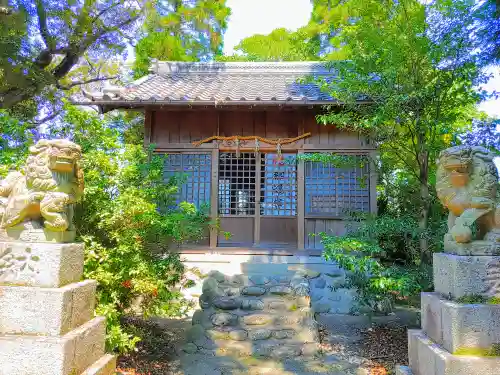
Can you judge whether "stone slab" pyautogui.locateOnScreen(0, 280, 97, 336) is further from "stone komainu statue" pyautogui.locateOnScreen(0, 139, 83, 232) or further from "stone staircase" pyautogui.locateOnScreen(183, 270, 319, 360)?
"stone staircase" pyautogui.locateOnScreen(183, 270, 319, 360)

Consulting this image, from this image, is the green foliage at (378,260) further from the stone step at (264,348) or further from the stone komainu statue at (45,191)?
the stone komainu statue at (45,191)

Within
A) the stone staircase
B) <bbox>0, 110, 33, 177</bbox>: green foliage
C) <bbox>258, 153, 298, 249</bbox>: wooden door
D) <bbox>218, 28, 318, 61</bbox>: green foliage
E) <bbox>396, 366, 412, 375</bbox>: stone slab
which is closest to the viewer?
<bbox>396, 366, 412, 375</bbox>: stone slab

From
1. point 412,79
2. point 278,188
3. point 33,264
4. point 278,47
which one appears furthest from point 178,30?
point 33,264

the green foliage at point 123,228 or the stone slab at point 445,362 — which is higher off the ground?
the green foliage at point 123,228

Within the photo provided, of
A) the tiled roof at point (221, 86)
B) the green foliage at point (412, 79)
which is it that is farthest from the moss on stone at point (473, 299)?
the tiled roof at point (221, 86)

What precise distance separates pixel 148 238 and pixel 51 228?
165cm

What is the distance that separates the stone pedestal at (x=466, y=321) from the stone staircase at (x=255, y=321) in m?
2.24

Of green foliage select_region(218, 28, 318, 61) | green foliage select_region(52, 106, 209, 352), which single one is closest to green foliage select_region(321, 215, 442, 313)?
green foliage select_region(52, 106, 209, 352)

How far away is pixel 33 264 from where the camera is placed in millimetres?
2936

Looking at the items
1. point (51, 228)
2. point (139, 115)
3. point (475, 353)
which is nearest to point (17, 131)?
point (51, 228)

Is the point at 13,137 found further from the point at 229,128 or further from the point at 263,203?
Result: the point at 263,203

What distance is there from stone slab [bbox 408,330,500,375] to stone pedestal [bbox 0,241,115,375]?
3.00 metres

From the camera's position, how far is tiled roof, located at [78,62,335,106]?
25.8ft

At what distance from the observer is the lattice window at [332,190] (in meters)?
8.41
